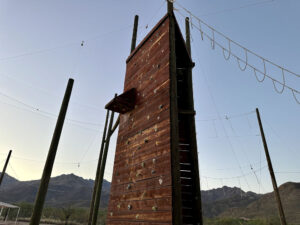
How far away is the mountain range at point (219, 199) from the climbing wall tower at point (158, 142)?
4792cm

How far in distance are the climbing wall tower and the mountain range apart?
47.9 m

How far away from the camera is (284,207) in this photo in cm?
6106

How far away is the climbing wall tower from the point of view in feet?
15.1

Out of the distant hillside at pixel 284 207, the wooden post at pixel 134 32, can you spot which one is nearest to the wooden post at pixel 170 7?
the wooden post at pixel 134 32

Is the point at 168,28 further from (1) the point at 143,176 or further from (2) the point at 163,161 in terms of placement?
(1) the point at 143,176

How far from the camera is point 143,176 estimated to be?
17.9 ft

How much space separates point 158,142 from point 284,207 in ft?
246

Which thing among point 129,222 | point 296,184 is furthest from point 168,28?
point 296,184

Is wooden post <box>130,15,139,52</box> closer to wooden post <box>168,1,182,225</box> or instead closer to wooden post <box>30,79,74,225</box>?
wooden post <box>30,79,74,225</box>

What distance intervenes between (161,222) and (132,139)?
2.95m

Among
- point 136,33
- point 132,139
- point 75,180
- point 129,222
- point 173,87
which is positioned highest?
point 75,180

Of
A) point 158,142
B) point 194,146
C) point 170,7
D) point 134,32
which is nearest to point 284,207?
point 134,32

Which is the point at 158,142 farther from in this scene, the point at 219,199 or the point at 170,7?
the point at 219,199

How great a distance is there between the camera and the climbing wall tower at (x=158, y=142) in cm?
461
